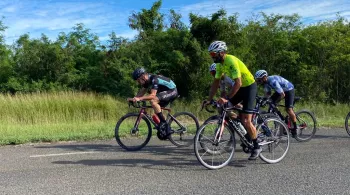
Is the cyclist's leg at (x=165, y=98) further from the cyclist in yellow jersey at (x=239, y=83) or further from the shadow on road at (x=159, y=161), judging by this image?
the cyclist in yellow jersey at (x=239, y=83)

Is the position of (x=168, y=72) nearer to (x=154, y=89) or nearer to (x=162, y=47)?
(x=162, y=47)

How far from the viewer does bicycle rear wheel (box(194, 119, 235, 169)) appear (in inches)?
252

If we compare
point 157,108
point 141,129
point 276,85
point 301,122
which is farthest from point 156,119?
point 301,122

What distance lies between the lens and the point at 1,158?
24.8ft

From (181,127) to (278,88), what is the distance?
2.56 metres

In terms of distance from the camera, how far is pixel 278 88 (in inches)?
358

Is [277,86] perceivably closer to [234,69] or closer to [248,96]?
[248,96]

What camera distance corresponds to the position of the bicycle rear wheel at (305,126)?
959 cm

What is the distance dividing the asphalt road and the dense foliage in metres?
11.1

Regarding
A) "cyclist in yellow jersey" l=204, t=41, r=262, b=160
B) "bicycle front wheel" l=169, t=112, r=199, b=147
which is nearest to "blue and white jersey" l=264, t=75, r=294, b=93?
"bicycle front wheel" l=169, t=112, r=199, b=147

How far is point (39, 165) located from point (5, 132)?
487 cm

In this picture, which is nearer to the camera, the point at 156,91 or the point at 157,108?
the point at 156,91

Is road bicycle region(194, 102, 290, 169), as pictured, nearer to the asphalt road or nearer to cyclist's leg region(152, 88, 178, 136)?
the asphalt road

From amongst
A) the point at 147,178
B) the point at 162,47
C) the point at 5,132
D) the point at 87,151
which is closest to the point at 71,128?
the point at 5,132
